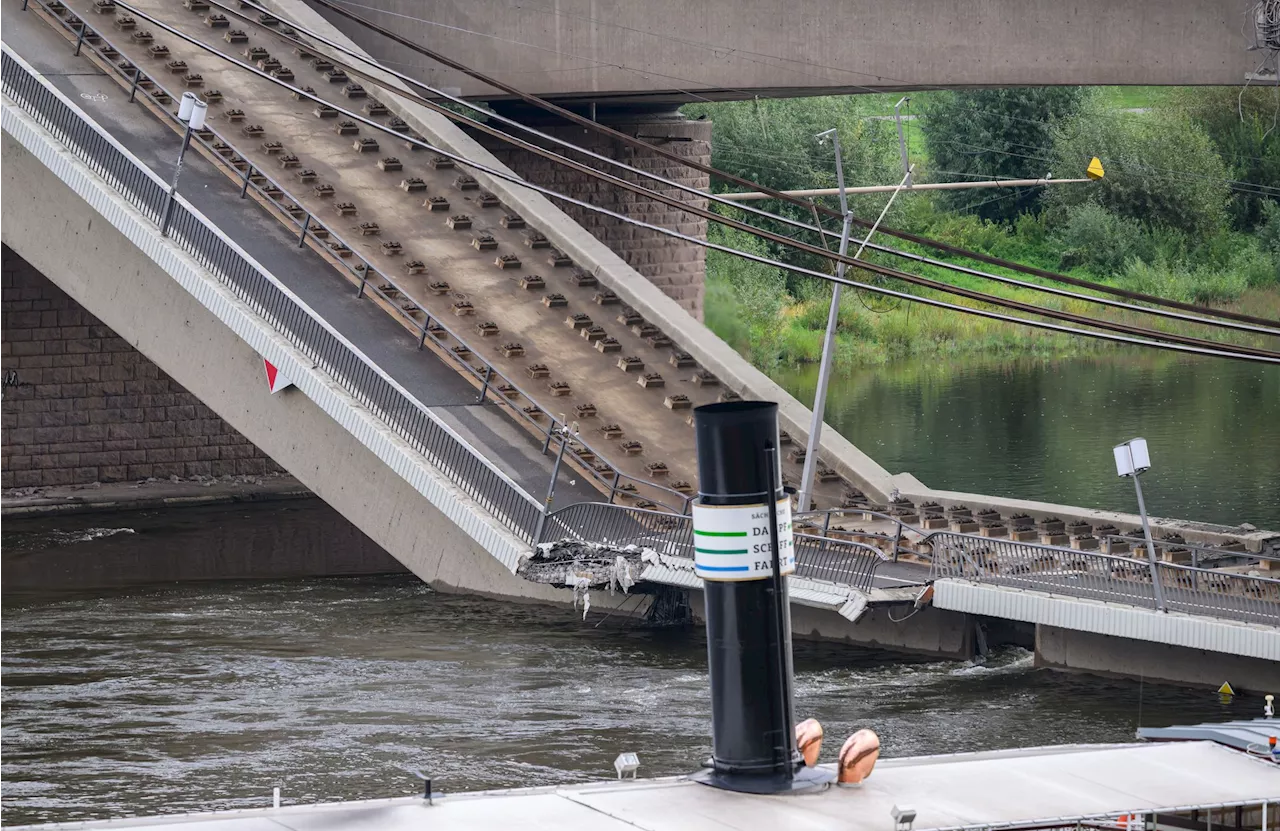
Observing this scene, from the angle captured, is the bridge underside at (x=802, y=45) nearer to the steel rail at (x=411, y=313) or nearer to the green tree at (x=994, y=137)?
the steel rail at (x=411, y=313)

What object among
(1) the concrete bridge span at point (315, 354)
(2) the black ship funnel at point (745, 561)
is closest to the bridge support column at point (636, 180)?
(1) the concrete bridge span at point (315, 354)

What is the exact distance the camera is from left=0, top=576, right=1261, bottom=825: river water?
68.5 feet

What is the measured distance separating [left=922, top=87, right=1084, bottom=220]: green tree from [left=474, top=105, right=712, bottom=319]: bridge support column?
101 feet

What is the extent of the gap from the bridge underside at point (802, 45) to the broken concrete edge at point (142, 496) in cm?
917

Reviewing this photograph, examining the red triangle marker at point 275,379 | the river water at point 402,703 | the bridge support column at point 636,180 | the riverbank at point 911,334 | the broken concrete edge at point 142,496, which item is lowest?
the river water at point 402,703

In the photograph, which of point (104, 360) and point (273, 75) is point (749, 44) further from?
point (104, 360)

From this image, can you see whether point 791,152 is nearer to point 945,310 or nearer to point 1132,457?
point 945,310

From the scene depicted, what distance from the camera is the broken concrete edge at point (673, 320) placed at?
30203mm

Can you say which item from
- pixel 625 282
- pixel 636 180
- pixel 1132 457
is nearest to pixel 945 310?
pixel 636 180

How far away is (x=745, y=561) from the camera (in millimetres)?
12977

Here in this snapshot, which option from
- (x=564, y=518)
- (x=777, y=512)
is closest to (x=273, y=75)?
(x=564, y=518)

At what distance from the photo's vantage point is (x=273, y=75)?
40.0m

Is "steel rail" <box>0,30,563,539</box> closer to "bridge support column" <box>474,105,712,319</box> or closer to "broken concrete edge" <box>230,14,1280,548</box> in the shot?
"broken concrete edge" <box>230,14,1280,548</box>

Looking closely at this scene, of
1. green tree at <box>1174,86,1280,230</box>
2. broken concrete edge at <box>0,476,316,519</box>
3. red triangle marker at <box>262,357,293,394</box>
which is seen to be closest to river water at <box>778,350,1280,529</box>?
green tree at <box>1174,86,1280,230</box>
